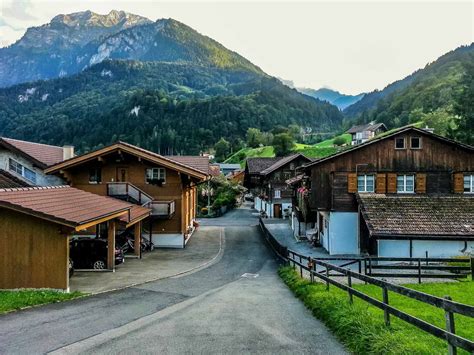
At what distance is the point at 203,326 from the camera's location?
936 cm

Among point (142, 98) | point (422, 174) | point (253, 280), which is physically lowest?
point (253, 280)

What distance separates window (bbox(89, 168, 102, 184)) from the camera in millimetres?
30359

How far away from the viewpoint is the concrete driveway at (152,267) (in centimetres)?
1650

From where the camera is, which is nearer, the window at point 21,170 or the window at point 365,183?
the window at point 365,183

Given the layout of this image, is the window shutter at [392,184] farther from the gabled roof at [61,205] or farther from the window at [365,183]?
the gabled roof at [61,205]

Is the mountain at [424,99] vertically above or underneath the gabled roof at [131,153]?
above

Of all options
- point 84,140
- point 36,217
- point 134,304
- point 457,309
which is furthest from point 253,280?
point 84,140

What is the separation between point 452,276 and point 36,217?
52.6 feet

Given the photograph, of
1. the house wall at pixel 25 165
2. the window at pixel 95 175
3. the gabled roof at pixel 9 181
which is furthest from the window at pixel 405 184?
the gabled roof at pixel 9 181

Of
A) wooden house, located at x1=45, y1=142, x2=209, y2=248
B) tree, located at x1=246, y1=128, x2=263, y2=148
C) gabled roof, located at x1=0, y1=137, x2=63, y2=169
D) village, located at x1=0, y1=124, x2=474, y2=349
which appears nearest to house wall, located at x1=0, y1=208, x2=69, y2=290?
village, located at x1=0, y1=124, x2=474, y2=349

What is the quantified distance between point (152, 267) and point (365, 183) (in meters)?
13.9

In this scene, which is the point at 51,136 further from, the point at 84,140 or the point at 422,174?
the point at 422,174

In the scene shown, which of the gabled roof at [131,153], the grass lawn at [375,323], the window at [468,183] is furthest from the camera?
the gabled roof at [131,153]

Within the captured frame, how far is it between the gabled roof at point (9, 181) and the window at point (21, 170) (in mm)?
758
